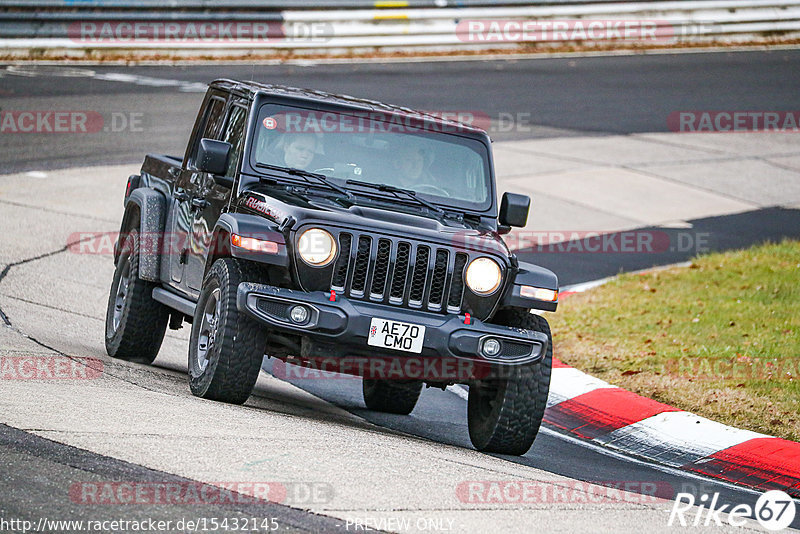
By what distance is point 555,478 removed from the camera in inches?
253

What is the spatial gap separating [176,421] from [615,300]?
6.77m

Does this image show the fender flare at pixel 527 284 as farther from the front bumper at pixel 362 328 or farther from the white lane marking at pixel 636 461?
the white lane marking at pixel 636 461

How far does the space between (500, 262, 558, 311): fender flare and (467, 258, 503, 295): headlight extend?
111 millimetres

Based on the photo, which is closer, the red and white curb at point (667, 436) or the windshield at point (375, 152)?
the red and white curb at point (667, 436)

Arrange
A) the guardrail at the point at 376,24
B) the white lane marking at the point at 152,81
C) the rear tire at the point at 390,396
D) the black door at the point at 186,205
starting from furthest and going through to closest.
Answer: the guardrail at the point at 376,24 → the white lane marking at the point at 152,81 → the rear tire at the point at 390,396 → the black door at the point at 186,205

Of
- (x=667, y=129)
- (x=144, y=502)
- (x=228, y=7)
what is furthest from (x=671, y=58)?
(x=144, y=502)

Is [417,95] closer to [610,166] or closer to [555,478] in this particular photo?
[610,166]

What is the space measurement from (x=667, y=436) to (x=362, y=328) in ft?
8.32

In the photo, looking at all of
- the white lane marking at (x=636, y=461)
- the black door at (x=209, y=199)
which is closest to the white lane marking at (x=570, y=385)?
the white lane marking at (x=636, y=461)

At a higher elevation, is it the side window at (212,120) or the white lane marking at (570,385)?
the side window at (212,120)

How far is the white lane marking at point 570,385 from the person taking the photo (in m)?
9.23

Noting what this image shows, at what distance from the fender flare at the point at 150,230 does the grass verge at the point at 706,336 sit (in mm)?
3507

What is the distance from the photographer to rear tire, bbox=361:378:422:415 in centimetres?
869

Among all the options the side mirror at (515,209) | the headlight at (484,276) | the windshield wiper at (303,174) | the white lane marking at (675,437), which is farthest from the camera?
the side mirror at (515,209)
